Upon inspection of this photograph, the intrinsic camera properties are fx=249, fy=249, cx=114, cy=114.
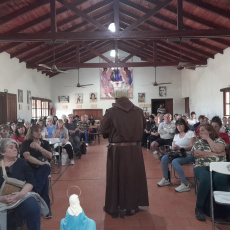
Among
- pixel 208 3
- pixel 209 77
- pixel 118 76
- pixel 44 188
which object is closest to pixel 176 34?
pixel 208 3

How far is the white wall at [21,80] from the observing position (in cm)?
1009

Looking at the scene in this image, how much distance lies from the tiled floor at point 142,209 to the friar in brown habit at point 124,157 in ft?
0.65

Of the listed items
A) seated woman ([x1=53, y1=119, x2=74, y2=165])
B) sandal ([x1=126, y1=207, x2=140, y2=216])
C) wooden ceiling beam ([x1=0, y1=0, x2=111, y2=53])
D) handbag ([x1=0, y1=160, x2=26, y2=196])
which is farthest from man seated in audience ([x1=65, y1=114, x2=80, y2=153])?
handbag ([x1=0, y1=160, x2=26, y2=196])

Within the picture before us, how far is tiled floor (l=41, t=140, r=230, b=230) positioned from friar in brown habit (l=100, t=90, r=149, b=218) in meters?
0.20


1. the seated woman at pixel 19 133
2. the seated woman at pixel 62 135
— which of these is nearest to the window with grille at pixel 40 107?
the seated woman at pixel 62 135

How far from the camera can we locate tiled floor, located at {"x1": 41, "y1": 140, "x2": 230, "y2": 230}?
290cm

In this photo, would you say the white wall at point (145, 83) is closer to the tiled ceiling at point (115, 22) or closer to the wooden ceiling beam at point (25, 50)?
the wooden ceiling beam at point (25, 50)

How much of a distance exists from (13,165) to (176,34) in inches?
262

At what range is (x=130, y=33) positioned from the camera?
779cm

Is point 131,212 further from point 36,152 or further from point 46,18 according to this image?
point 46,18

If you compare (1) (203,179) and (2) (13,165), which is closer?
(2) (13,165)

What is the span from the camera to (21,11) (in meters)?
7.59

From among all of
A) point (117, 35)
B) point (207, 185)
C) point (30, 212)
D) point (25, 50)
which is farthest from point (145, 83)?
point (30, 212)

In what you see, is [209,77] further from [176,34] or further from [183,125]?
[183,125]
